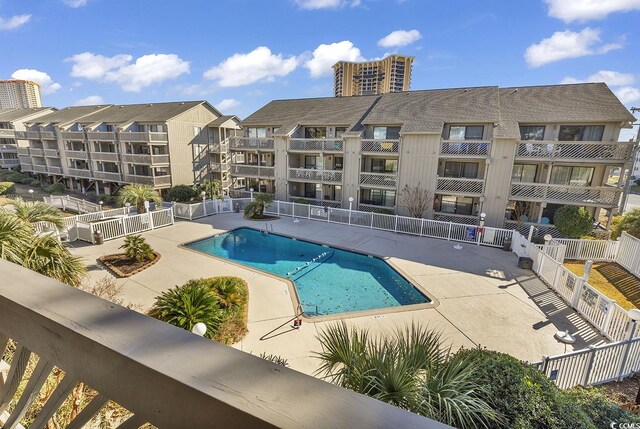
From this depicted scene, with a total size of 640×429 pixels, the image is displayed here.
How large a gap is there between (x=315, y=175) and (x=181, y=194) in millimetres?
14318

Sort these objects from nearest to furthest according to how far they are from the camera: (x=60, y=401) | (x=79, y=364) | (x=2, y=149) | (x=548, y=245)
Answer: (x=79, y=364)
(x=60, y=401)
(x=548, y=245)
(x=2, y=149)

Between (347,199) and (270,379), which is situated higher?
(270,379)

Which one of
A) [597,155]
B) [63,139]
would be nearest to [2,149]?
[63,139]

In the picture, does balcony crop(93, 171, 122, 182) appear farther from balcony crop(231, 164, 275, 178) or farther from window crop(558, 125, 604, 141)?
window crop(558, 125, 604, 141)

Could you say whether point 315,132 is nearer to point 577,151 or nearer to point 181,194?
point 181,194

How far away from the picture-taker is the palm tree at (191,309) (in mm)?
8375

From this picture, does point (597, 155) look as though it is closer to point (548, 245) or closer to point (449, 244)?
point (548, 245)

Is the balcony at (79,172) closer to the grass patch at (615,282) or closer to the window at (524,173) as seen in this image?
the window at (524,173)

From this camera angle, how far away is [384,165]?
2422 centimetres

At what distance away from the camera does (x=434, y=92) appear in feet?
81.0

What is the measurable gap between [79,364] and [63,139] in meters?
48.4

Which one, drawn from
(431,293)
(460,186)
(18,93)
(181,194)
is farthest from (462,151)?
(18,93)

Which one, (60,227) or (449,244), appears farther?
(449,244)

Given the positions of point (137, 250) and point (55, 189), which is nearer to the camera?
point (137, 250)
